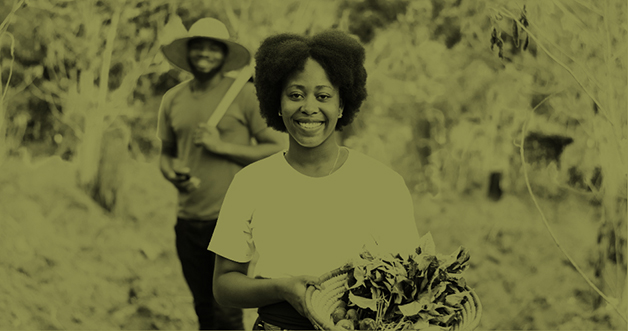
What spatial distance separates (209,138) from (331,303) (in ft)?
6.48

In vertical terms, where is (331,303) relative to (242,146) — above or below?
below

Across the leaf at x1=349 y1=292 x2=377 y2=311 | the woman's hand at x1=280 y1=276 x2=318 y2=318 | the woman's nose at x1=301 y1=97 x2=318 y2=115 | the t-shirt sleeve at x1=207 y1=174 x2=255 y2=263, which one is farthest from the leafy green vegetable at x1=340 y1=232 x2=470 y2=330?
the woman's nose at x1=301 y1=97 x2=318 y2=115

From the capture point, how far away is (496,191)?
14.6 ft

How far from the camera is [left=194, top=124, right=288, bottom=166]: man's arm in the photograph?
371cm

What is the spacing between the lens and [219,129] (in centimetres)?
380

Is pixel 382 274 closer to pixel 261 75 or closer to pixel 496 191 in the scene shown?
pixel 261 75

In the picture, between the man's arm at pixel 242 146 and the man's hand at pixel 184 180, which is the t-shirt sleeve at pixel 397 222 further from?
the man's hand at pixel 184 180

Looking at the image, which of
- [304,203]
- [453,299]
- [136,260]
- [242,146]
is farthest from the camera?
[136,260]

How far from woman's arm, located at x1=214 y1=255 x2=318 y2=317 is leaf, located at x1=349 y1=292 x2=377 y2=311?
0.15m

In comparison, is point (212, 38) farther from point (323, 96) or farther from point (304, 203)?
point (304, 203)

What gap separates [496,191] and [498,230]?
0.26 meters

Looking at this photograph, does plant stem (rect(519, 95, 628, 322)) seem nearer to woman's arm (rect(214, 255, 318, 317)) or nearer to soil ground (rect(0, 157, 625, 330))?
soil ground (rect(0, 157, 625, 330))

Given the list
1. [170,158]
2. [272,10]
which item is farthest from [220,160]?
[272,10]

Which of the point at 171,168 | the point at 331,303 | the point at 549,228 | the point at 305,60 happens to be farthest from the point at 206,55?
the point at 549,228
